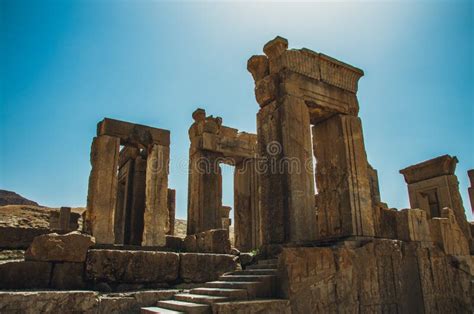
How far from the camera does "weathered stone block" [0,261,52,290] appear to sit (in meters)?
4.91

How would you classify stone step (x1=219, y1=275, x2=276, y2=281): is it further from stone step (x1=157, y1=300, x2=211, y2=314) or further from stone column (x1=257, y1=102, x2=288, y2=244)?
stone column (x1=257, y1=102, x2=288, y2=244)

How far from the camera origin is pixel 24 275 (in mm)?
5027

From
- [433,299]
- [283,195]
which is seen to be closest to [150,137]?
[283,195]

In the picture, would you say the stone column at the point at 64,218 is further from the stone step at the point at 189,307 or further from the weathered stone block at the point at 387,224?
the weathered stone block at the point at 387,224

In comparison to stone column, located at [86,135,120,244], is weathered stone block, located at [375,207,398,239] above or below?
below

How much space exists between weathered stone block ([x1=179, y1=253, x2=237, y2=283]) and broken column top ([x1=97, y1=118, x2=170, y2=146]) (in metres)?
4.88

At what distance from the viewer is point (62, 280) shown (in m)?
5.25

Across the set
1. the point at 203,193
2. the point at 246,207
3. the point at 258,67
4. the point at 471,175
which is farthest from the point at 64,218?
the point at 471,175

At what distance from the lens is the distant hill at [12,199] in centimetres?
4101

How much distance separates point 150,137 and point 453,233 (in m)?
8.03

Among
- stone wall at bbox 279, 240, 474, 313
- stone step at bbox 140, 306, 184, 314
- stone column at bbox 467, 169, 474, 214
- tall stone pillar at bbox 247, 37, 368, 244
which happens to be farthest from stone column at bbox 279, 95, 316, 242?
stone column at bbox 467, 169, 474, 214

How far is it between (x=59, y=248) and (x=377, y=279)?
16.3 ft

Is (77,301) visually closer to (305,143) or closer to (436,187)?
(305,143)

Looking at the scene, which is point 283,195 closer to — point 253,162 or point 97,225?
point 97,225
